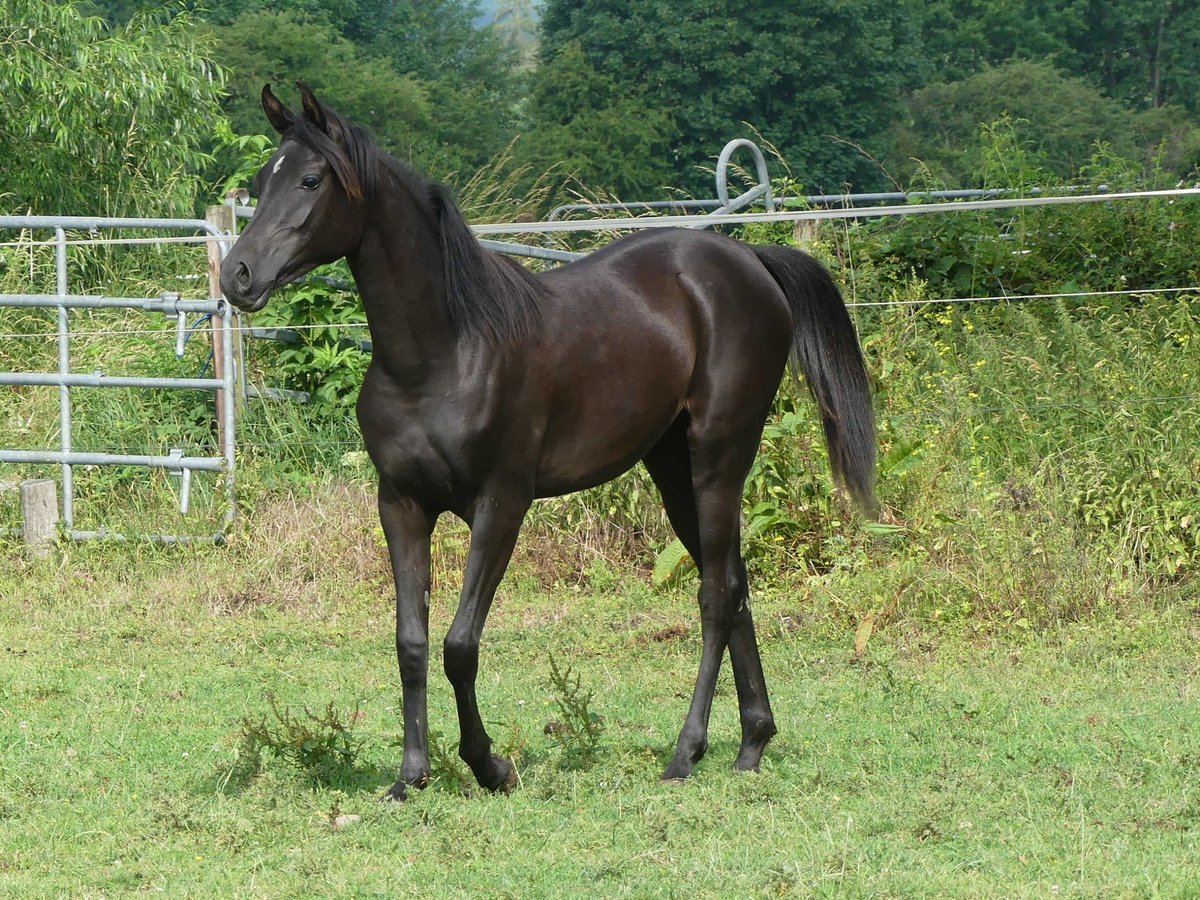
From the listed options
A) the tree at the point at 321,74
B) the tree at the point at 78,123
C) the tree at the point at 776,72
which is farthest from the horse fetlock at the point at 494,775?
the tree at the point at 776,72

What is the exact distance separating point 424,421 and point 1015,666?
3.05 metres

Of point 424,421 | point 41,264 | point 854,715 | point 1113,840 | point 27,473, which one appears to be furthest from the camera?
point 41,264

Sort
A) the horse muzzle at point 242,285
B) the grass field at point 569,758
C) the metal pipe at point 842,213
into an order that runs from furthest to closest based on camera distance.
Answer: the metal pipe at point 842,213 < the horse muzzle at point 242,285 < the grass field at point 569,758

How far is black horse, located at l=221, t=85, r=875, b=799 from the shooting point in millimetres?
4363

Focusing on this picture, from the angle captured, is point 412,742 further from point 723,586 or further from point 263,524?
point 263,524

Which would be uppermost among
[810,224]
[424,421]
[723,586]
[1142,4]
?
[1142,4]

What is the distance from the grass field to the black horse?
0.37m

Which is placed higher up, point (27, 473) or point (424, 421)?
point (424, 421)

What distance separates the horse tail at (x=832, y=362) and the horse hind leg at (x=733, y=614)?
0.65 m

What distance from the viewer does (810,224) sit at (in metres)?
9.20

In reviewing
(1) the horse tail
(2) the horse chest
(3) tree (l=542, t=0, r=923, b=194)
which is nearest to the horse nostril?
(2) the horse chest

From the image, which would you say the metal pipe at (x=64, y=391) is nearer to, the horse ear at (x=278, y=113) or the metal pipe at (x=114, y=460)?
the metal pipe at (x=114, y=460)

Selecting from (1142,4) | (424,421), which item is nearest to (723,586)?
(424,421)

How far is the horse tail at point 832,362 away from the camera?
5.61 meters
